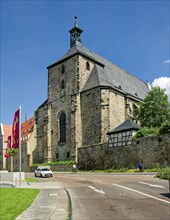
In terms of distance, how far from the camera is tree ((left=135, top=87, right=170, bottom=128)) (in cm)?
5044

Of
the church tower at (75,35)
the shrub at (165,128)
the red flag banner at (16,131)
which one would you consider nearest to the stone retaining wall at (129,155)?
the shrub at (165,128)

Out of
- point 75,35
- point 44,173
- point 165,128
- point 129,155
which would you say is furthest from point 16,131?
point 75,35

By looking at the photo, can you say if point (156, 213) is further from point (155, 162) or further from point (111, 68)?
point (111, 68)

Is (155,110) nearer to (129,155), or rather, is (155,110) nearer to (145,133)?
(145,133)

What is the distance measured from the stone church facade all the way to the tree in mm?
4647

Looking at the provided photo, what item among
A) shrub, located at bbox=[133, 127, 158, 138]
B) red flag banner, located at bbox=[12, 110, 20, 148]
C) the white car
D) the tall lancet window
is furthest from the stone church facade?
red flag banner, located at bbox=[12, 110, 20, 148]

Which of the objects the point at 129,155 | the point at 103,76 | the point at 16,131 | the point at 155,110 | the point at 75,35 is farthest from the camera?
the point at 75,35

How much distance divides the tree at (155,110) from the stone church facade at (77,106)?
4647mm

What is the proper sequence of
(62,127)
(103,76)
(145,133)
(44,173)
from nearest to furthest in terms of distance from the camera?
(44,173) < (145,133) < (62,127) < (103,76)

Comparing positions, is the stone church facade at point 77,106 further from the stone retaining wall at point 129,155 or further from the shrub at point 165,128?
the shrub at point 165,128

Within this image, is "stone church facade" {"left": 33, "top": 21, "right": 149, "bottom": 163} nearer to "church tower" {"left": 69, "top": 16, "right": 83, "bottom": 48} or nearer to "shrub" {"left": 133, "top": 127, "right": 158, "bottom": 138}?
"church tower" {"left": 69, "top": 16, "right": 83, "bottom": 48}

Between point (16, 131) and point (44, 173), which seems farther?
point (44, 173)

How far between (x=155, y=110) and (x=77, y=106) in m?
13.3

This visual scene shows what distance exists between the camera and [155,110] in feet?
167
